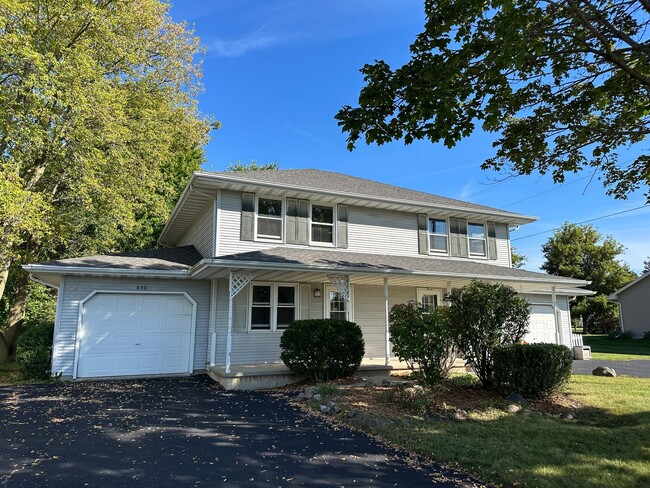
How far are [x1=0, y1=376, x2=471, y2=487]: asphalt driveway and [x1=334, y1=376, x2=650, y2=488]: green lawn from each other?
1.48 ft

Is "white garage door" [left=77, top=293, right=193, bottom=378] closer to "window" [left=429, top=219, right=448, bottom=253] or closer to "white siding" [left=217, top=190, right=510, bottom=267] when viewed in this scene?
"white siding" [left=217, top=190, right=510, bottom=267]

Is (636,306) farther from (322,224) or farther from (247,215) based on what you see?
(247,215)

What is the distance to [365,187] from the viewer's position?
14727 mm

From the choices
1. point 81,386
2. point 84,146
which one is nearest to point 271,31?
point 84,146

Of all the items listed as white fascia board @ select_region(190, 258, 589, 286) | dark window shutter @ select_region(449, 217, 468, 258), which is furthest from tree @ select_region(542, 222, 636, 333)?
white fascia board @ select_region(190, 258, 589, 286)

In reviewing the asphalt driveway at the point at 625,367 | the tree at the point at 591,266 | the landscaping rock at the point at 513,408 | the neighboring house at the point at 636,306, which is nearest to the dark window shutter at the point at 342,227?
the landscaping rock at the point at 513,408

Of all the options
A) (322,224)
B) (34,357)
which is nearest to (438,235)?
(322,224)

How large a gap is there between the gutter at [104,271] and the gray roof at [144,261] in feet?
0.41

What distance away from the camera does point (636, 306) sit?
27.1 meters

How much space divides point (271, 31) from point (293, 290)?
27.7 feet

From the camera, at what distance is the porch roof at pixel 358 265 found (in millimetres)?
9924

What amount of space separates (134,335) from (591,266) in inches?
1544

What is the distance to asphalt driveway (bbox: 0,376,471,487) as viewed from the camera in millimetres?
4234

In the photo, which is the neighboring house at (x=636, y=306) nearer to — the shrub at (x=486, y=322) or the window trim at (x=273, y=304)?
→ the shrub at (x=486, y=322)
